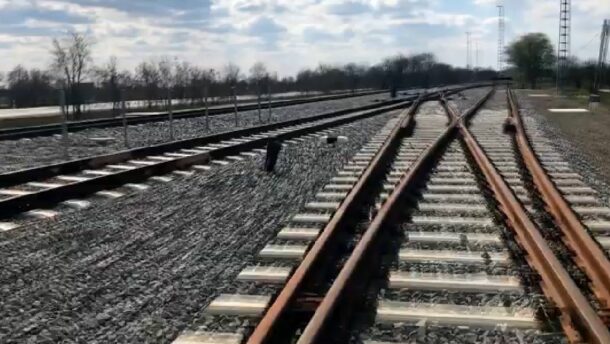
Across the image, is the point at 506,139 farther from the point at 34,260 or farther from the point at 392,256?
the point at 34,260

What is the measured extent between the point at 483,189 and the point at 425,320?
204 inches

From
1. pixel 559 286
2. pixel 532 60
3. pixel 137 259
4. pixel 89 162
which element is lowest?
pixel 137 259

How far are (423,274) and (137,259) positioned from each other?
2416 millimetres

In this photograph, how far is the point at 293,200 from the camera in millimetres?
8617

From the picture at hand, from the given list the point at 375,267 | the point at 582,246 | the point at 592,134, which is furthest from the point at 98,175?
the point at 592,134

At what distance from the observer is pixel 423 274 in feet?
16.9

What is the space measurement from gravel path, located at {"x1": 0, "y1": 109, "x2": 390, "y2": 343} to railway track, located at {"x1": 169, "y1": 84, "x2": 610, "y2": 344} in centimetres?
30

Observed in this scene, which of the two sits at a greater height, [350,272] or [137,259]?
[350,272]

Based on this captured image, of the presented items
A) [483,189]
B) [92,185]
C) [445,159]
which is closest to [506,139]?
[445,159]

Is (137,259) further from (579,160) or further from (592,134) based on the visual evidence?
(592,134)

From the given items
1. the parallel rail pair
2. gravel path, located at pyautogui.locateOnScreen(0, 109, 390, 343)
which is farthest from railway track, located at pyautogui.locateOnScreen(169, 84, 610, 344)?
gravel path, located at pyautogui.locateOnScreen(0, 109, 390, 343)

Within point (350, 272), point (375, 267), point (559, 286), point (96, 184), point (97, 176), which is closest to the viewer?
point (559, 286)

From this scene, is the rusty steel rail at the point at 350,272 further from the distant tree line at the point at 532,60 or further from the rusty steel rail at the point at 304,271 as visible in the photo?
the distant tree line at the point at 532,60

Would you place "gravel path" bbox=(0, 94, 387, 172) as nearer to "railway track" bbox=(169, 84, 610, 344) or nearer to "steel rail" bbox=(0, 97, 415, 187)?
"steel rail" bbox=(0, 97, 415, 187)
